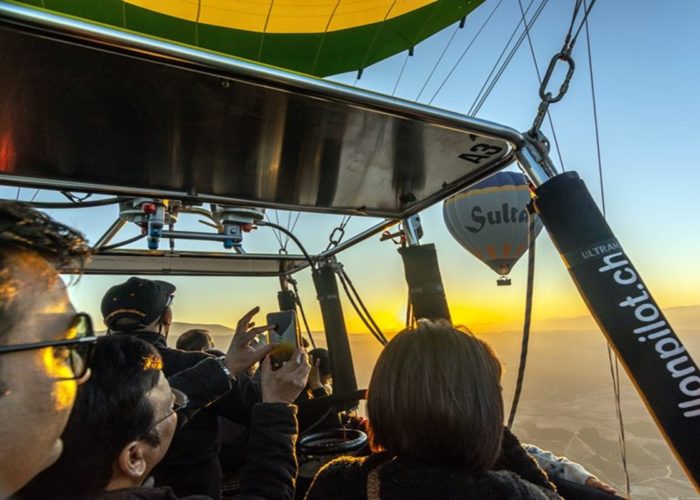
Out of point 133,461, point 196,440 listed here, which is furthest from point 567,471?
point 196,440

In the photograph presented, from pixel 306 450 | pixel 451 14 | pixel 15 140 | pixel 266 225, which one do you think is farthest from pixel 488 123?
pixel 451 14

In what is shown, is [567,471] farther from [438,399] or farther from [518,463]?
[438,399]

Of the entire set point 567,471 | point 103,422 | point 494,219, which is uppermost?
point 494,219

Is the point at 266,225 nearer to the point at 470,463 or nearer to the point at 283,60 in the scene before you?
the point at 470,463

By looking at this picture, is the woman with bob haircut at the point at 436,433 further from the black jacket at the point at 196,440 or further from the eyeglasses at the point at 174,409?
the black jacket at the point at 196,440

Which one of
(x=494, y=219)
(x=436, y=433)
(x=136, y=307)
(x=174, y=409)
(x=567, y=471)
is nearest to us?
(x=436, y=433)

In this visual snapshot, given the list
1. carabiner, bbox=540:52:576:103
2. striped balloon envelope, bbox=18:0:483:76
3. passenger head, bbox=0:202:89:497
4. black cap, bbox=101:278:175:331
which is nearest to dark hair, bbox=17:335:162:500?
passenger head, bbox=0:202:89:497
